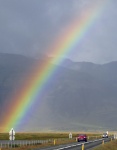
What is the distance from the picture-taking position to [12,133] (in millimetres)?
50969

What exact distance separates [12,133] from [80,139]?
44.3 metres

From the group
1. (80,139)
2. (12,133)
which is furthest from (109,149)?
(80,139)

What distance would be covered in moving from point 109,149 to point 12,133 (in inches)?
651

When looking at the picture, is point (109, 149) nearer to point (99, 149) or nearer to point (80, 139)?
point (99, 149)

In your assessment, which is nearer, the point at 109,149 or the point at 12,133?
the point at 12,133

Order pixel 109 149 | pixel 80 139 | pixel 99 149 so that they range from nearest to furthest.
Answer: pixel 99 149, pixel 109 149, pixel 80 139

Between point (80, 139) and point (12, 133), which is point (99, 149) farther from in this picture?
point (80, 139)

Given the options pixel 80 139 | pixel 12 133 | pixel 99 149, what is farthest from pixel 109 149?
pixel 80 139

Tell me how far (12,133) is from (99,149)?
43.8 ft

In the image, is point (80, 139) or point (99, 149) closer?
point (99, 149)

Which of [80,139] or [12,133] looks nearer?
[12,133]

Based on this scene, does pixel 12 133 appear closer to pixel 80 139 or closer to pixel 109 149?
pixel 109 149

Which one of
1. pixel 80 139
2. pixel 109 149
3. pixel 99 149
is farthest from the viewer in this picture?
pixel 80 139

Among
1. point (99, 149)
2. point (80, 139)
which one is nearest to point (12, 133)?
point (99, 149)
